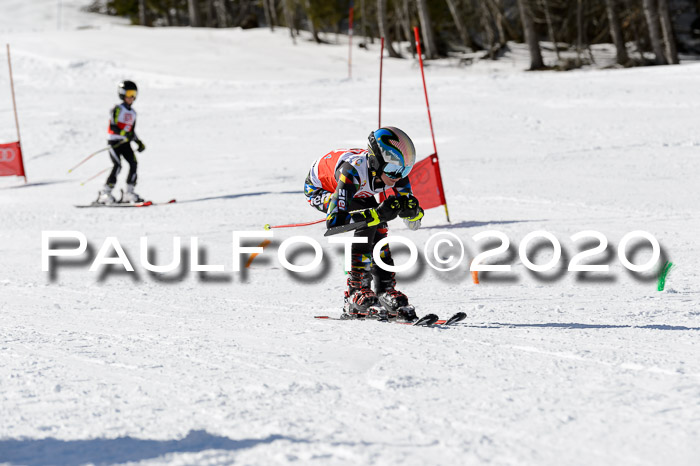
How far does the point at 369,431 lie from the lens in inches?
126

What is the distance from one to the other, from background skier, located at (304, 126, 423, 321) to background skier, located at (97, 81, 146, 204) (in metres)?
6.99

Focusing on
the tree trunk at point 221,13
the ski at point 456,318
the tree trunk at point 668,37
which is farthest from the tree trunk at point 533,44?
the tree trunk at point 221,13

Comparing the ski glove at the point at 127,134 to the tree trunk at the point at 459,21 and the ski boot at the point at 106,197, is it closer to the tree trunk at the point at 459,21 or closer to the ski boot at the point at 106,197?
the ski boot at the point at 106,197

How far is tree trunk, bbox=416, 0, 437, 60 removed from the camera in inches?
1126

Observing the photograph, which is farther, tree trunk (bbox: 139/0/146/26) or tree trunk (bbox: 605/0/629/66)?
tree trunk (bbox: 139/0/146/26)

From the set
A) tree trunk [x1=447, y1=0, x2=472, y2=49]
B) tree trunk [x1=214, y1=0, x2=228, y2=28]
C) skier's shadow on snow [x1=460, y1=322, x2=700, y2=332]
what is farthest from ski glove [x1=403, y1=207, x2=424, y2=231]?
tree trunk [x1=214, y1=0, x2=228, y2=28]

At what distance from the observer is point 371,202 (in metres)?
5.36

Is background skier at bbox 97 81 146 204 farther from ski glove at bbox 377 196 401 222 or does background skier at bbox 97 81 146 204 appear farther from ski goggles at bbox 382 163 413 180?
ski glove at bbox 377 196 401 222

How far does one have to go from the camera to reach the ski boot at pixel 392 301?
212 inches

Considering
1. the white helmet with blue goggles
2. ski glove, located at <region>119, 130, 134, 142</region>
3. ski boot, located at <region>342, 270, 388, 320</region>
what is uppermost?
ski glove, located at <region>119, 130, 134, 142</region>

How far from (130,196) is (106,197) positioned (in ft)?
1.25

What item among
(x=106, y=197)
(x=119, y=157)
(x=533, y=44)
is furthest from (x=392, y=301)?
(x=533, y=44)

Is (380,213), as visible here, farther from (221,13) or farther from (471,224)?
(221,13)

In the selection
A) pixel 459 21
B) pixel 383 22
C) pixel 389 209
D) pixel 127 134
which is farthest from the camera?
pixel 459 21
